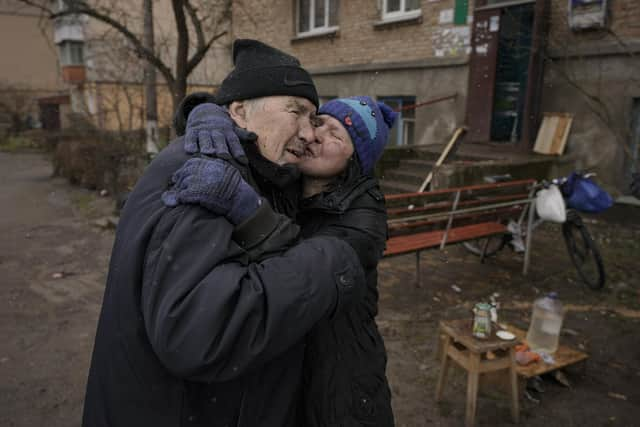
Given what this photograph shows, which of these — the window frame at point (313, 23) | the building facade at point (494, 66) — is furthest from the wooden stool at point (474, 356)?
the window frame at point (313, 23)

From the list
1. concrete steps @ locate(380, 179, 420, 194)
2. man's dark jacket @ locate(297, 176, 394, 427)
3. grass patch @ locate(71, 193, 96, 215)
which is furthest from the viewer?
grass patch @ locate(71, 193, 96, 215)

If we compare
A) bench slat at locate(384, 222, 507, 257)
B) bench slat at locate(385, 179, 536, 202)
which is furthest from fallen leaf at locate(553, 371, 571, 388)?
bench slat at locate(385, 179, 536, 202)

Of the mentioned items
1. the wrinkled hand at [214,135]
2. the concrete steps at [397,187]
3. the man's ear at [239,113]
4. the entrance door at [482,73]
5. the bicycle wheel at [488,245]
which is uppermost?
the entrance door at [482,73]

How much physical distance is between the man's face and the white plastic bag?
488cm

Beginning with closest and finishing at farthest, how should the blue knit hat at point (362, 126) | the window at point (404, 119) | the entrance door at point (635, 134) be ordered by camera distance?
the blue knit hat at point (362, 126)
the entrance door at point (635, 134)
the window at point (404, 119)

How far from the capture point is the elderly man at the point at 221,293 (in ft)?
3.39

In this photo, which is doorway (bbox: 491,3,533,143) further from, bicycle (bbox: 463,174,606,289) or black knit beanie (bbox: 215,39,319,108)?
black knit beanie (bbox: 215,39,319,108)

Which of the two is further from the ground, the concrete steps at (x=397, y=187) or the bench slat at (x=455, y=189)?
the bench slat at (x=455, y=189)

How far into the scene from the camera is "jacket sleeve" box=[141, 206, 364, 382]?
1.02 m

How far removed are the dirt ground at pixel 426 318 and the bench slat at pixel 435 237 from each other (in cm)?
60

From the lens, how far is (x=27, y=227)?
8.72m

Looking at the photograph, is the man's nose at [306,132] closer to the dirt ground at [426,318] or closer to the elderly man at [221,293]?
the elderly man at [221,293]

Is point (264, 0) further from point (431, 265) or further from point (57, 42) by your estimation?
point (57, 42)

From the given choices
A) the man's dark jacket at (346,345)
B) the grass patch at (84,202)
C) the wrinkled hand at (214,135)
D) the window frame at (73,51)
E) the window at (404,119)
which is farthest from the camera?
the window frame at (73,51)
